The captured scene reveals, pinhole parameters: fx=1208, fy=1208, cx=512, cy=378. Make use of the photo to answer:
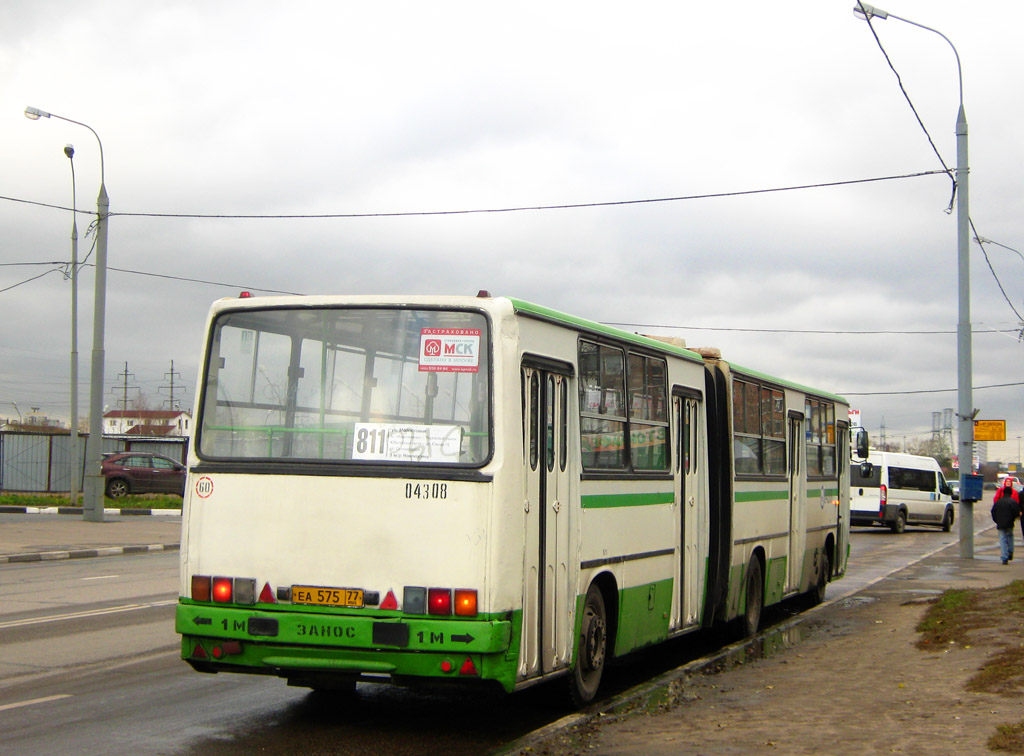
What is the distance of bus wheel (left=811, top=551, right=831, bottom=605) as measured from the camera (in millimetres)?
16781

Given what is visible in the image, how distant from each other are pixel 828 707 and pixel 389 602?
3.24m

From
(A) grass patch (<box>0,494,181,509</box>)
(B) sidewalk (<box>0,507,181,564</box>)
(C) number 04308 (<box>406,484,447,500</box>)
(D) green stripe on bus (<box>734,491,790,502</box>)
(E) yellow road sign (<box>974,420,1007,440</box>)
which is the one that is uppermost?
(E) yellow road sign (<box>974,420,1007,440</box>)

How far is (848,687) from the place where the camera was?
30.1 ft

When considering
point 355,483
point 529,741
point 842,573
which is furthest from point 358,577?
point 842,573

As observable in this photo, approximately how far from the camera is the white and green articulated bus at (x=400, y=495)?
7.17 metres

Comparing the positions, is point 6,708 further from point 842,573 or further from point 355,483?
point 842,573

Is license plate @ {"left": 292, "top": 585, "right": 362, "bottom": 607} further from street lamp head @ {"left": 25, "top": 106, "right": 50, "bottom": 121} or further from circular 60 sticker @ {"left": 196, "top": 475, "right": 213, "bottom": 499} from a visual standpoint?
street lamp head @ {"left": 25, "top": 106, "right": 50, "bottom": 121}

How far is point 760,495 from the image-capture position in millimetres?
13289

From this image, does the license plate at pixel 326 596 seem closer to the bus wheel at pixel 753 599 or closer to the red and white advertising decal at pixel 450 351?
the red and white advertising decal at pixel 450 351

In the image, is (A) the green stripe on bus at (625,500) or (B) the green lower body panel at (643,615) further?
(B) the green lower body panel at (643,615)

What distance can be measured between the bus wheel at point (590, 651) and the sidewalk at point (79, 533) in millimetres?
14802

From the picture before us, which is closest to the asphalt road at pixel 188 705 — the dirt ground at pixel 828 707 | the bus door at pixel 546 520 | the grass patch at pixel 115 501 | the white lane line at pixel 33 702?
the white lane line at pixel 33 702

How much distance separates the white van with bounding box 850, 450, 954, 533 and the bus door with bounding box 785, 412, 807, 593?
22.3 meters

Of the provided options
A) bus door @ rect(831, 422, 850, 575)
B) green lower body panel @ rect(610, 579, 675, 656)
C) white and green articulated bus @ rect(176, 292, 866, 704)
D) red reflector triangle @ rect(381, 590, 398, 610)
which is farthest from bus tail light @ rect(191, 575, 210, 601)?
bus door @ rect(831, 422, 850, 575)
